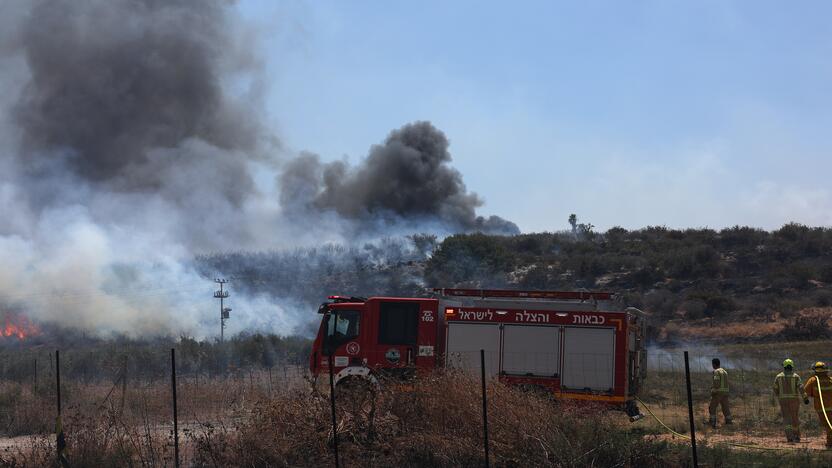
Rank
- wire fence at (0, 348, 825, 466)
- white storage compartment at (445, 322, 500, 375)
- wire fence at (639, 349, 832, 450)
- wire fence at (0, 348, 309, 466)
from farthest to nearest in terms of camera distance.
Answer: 1. white storage compartment at (445, 322, 500, 375)
2. wire fence at (639, 349, 832, 450)
3. wire fence at (0, 348, 825, 466)
4. wire fence at (0, 348, 309, 466)

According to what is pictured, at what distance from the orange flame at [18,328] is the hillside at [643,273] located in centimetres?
817

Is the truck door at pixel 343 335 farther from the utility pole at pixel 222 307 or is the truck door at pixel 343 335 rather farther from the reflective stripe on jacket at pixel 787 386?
the utility pole at pixel 222 307

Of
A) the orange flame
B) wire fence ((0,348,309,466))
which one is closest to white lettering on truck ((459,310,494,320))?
wire fence ((0,348,309,466))

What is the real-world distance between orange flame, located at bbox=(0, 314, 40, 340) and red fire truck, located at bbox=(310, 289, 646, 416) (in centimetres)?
2618

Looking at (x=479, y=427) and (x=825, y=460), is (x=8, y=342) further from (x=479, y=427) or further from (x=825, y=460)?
(x=825, y=460)

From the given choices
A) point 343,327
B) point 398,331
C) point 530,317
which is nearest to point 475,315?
point 530,317

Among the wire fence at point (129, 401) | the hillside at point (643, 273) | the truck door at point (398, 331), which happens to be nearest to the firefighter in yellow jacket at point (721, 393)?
the truck door at point (398, 331)

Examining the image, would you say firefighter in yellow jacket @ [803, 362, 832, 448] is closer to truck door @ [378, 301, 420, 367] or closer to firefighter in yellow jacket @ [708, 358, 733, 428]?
firefighter in yellow jacket @ [708, 358, 733, 428]

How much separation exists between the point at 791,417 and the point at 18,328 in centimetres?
3443

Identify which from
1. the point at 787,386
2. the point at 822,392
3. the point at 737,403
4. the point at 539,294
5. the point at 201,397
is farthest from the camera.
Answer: the point at 737,403

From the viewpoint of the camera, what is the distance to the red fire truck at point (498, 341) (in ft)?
60.0

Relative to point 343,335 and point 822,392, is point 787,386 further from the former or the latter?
point 343,335

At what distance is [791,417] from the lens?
16922mm

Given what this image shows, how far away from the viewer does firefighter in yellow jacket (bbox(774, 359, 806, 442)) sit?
16.7 m
